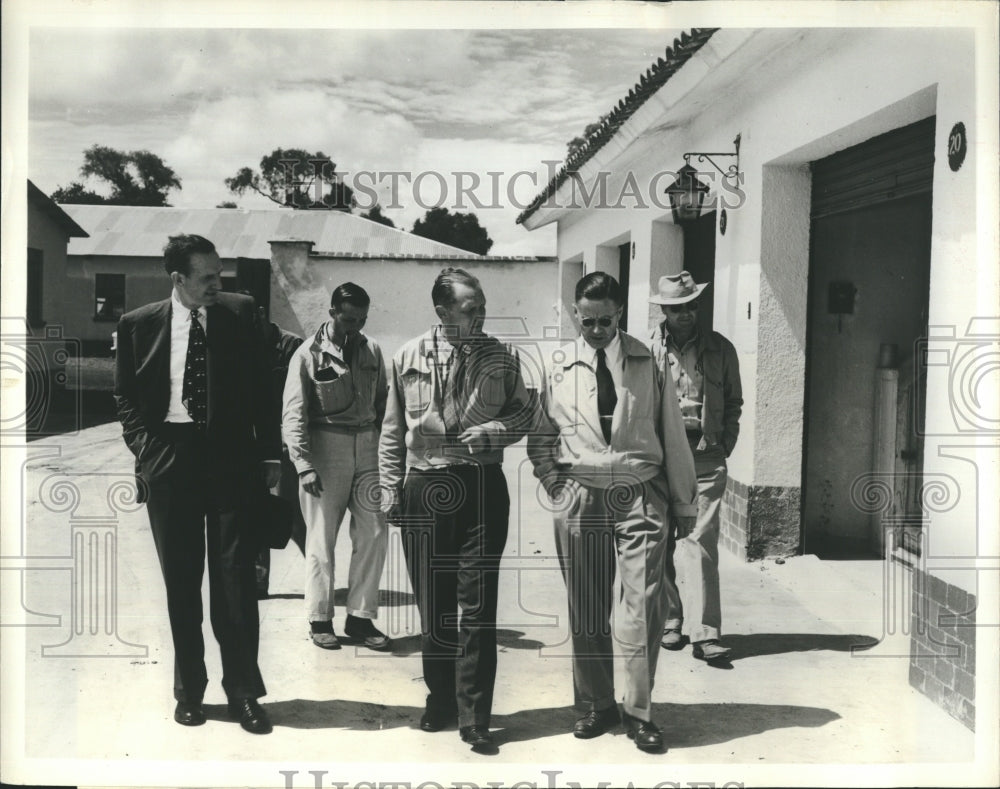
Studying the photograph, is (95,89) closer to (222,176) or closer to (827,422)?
(222,176)

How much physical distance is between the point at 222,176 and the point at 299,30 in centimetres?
88

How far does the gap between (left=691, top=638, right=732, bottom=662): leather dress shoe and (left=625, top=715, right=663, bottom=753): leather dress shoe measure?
0.96 meters

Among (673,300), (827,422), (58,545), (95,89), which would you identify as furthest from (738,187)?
(58,545)

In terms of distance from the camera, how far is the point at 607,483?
4.63 metres

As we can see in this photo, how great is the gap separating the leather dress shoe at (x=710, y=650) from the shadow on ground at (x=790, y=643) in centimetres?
10

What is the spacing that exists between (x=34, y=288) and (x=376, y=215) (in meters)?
1.65

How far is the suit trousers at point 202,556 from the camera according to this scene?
4688mm

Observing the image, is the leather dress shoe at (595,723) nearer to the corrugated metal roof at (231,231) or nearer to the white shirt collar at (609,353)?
the white shirt collar at (609,353)

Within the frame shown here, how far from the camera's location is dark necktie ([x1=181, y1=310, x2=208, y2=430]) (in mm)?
4676

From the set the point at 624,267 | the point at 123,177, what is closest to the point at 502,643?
the point at 123,177

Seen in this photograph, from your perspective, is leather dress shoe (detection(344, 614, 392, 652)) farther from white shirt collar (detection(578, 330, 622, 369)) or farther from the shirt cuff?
white shirt collar (detection(578, 330, 622, 369))

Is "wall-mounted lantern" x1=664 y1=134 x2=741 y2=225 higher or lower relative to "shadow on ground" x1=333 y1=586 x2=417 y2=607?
higher

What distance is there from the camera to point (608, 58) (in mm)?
5230

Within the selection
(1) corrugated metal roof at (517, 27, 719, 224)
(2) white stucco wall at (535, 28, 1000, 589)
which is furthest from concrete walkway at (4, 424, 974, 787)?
(1) corrugated metal roof at (517, 27, 719, 224)
